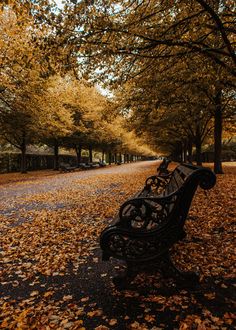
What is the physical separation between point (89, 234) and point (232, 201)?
4.61 m

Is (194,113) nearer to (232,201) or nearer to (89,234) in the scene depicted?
(232,201)

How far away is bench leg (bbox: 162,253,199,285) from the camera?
3.00 meters

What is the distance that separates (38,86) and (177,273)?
15657mm

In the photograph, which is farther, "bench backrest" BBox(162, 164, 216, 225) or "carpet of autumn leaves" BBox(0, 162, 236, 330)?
"bench backrest" BBox(162, 164, 216, 225)

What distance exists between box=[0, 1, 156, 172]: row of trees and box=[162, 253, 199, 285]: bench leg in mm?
4828

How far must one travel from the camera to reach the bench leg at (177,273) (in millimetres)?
3002

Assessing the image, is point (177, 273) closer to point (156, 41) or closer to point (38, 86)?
point (156, 41)

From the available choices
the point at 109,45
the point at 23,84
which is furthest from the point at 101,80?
the point at 23,84

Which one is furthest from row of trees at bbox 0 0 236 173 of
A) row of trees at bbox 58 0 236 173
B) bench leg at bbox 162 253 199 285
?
bench leg at bbox 162 253 199 285

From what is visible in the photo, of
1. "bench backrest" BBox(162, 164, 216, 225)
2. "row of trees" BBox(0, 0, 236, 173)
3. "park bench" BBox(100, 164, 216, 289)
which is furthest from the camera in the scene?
"row of trees" BBox(0, 0, 236, 173)

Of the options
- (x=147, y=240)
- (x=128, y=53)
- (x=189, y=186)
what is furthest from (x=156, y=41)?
(x=147, y=240)

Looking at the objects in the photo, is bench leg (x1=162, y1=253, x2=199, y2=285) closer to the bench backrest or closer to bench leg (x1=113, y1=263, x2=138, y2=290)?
bench leg (x1=113, y1=263, x2=138, y2=290)

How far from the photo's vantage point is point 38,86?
630 inches

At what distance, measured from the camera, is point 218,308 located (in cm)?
262
